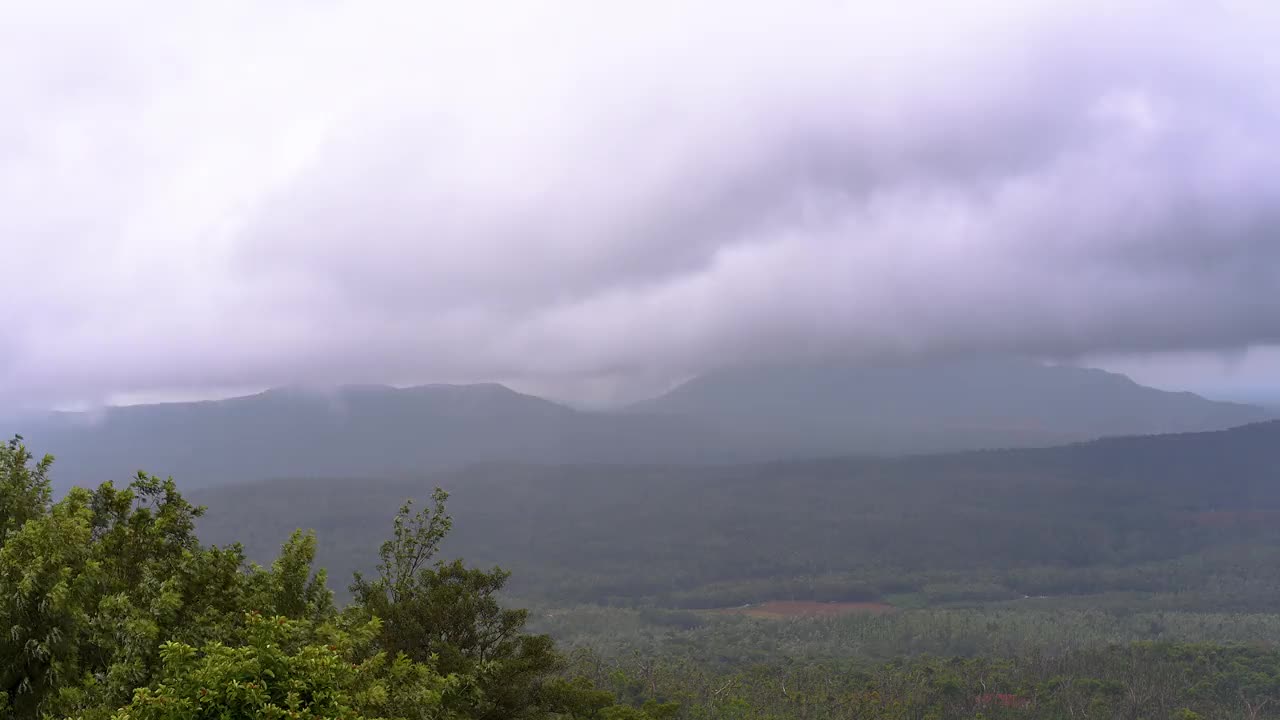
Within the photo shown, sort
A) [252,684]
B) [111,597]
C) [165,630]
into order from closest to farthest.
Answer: [252,684] → [165,630] → [111,597]

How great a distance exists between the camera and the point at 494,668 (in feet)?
108

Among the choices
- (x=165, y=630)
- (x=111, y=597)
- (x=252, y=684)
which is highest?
(x=111, y=597)

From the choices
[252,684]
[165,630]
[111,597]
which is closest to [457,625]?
[165,630]

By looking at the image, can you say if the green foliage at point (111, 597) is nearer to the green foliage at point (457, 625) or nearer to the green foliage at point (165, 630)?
the green foliage at point (165, 630)

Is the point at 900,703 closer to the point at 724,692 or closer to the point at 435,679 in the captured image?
the point at 724,692

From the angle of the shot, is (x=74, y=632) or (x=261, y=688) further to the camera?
(x=74, y=632)

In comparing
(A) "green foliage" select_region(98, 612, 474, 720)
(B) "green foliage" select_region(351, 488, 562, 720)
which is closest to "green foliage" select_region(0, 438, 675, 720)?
(A) "green foliage" select_region(98, 612, 474, 720)

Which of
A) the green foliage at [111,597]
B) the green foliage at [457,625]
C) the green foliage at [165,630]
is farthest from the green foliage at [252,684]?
the green foliage at [457,625]

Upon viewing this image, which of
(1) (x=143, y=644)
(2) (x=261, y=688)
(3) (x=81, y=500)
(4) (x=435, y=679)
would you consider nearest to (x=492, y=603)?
(4) (x=435, y=679)

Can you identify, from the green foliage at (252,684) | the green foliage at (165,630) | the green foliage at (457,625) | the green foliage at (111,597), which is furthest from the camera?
the green foliage at (457,625)

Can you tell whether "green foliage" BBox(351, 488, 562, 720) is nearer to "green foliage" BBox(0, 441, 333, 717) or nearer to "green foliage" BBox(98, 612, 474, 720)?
"green foliage" BBox(0, 441, 333, 717)

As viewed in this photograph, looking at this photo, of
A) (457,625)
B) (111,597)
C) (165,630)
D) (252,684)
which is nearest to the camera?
(252,684)

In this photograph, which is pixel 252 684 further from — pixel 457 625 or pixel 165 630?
pixel 457 625

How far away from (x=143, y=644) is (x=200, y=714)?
19.1 feet
